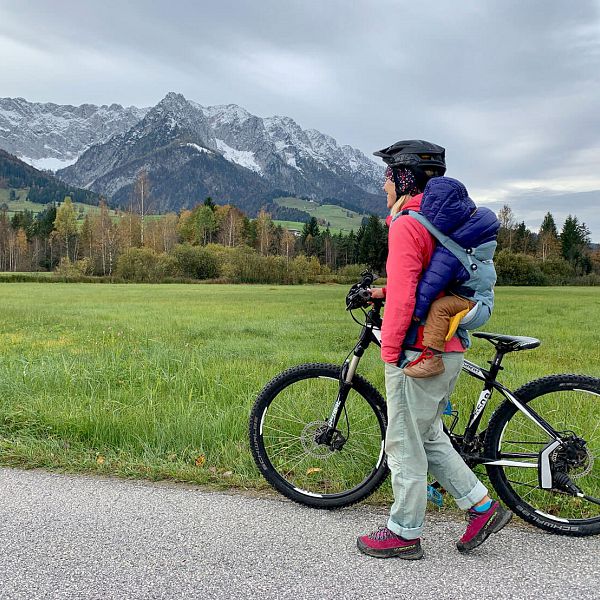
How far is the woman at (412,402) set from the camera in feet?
9.64

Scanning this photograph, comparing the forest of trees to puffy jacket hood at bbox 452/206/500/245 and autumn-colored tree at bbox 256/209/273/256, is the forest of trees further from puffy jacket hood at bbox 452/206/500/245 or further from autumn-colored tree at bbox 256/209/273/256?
puffy jacket hood at bbox 452/206/500/245

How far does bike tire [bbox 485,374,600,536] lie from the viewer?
11.2 ft

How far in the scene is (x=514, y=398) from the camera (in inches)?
136

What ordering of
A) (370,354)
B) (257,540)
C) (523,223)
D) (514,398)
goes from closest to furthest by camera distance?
(257,540) < (514,398) < (370,354) < (523,223)

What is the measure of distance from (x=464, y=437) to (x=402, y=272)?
1.35m

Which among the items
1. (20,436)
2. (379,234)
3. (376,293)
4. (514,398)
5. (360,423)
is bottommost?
(20,436)

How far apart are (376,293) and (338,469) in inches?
56.3

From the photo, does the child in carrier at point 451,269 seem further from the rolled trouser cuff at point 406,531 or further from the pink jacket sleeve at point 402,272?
the rolled trouser cuff at point 406,531

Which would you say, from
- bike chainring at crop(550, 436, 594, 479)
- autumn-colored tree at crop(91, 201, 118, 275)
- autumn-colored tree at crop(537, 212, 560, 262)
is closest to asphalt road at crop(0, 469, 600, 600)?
bike chainring at crop(550, 436, 594, 479)

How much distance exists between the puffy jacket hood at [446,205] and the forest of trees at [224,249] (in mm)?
62870

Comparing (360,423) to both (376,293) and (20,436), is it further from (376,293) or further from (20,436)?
(20,436)

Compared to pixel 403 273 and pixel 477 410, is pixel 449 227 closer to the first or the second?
pixel 403 273

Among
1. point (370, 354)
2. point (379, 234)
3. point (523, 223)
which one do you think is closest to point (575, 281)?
point (379, 234)

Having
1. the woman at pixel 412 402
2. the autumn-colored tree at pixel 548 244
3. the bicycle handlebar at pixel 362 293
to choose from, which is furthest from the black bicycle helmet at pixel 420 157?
the autumn-colored tree at pixel 548 244
